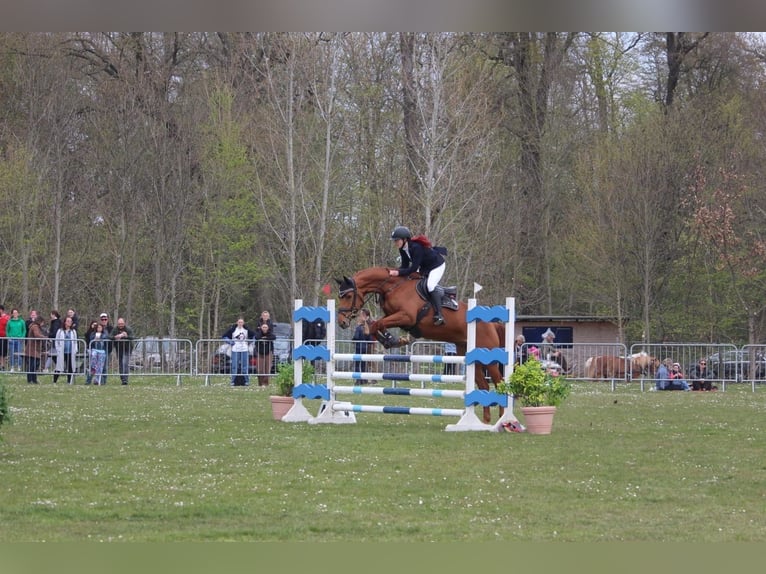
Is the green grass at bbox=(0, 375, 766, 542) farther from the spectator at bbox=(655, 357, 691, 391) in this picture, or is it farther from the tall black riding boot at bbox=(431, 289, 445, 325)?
the spectator at bbox=(655, 357, 691, 391)

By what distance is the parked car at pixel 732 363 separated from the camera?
23906 mm

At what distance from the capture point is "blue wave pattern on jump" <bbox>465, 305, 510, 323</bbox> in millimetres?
12961

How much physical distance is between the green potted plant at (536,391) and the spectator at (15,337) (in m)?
13.1

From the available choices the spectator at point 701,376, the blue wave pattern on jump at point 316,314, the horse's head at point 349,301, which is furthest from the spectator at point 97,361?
the spectator at point 701,376

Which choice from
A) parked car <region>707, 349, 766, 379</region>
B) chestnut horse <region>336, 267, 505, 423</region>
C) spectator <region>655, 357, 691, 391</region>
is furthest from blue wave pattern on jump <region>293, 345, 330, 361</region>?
parked car <region>707, 349, 766, 379</region>

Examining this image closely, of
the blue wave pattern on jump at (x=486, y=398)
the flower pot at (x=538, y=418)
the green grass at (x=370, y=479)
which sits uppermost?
the blue wave pattern on jump at (x=486, y=398)

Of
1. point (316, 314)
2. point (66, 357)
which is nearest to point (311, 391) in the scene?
point (316, 314)

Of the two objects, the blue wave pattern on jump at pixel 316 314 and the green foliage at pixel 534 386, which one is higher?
the blue wave pattern on jump at pixel 316 314

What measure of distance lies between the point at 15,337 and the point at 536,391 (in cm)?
1379

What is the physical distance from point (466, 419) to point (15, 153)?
71.6ft

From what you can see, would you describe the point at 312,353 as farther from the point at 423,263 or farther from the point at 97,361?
the point at 97,361

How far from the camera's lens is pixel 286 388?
47.1 feet

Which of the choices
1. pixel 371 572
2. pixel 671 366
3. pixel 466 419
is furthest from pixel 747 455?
pixel 671 366

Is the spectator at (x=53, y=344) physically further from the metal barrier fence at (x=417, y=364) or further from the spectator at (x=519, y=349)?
the spectator at (x=519, y=349)
